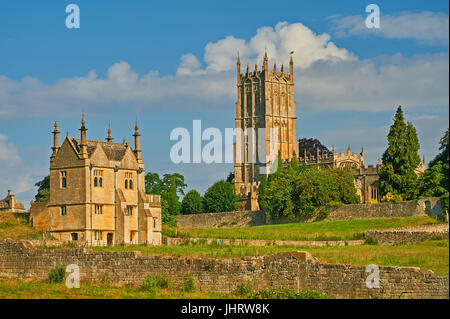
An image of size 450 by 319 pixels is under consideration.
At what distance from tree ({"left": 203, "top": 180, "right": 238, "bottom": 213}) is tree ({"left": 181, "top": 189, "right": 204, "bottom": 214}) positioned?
1085 mm

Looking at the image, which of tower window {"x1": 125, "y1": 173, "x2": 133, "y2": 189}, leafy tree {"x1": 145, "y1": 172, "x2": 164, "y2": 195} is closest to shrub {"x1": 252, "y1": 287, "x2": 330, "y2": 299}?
tower window {"x1": 125, "y1": 173, "x2": 133, "y2": 189}

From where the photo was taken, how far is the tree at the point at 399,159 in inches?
3580

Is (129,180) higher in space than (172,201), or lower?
higher

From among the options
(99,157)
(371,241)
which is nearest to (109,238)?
(99,157)

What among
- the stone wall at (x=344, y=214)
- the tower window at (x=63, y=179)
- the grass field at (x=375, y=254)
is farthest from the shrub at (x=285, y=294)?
the stone wall at (x=344, y=214)

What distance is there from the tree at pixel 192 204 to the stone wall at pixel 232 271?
248ft

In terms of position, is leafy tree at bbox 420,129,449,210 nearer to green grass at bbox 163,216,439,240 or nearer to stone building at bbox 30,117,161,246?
green grass at bbox 163,216,439,240

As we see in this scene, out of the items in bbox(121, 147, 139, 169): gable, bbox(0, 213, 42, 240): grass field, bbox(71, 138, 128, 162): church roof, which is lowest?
bbox(0, 213, 42, 240): grass field

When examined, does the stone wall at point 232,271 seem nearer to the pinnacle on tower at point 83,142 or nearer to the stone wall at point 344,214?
the pinnacle on tower at point 83,142

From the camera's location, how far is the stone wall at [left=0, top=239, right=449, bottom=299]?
31875mm

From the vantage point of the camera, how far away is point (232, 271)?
36250mm

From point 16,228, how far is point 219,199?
66.8 metres

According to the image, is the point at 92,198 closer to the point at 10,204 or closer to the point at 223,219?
the point at 10,204
